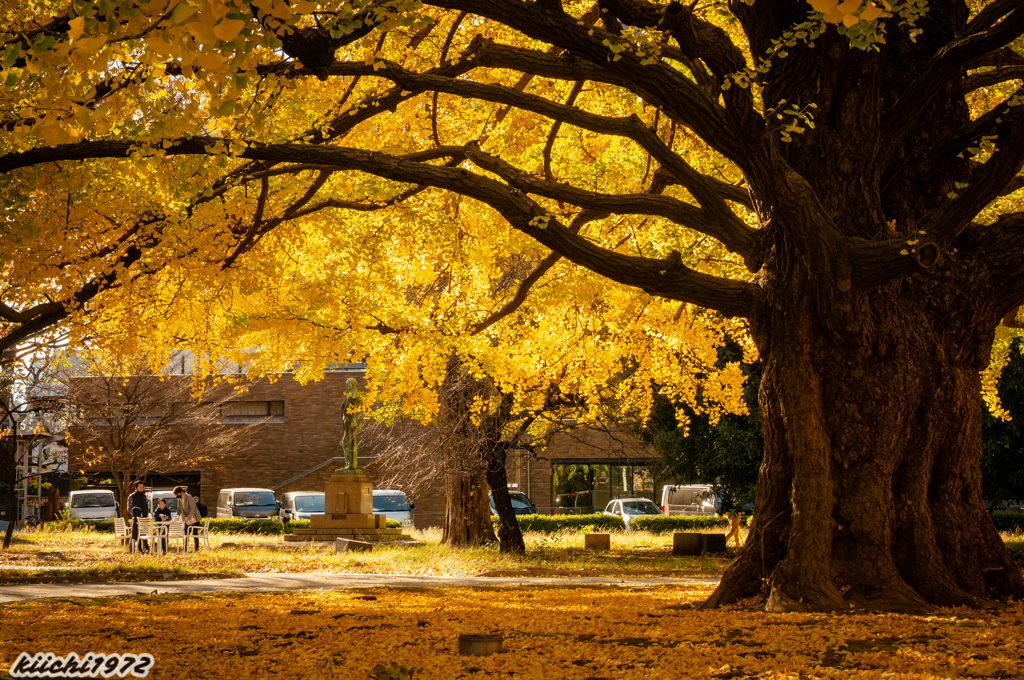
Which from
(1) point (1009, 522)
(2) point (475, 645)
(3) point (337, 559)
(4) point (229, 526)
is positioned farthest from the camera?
(4) point (229, 526)

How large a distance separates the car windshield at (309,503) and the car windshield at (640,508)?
11.4 meters

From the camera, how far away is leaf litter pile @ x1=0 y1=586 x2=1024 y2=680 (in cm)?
555

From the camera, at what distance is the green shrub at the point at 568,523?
108 feet

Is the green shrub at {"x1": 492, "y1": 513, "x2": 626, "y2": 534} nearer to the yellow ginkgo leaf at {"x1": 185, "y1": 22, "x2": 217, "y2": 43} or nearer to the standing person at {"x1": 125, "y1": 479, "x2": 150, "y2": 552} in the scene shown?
the standing person at {"x1": 125, "y1": 479, "x2": 150, "y2": 552}

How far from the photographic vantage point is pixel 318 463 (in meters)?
40.7

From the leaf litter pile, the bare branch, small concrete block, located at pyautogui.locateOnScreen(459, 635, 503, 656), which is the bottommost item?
the leaf litter pile

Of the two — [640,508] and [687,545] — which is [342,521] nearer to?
[687,545]

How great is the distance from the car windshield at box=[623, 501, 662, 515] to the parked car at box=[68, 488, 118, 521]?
20403 millimetres

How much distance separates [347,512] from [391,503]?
1072cm

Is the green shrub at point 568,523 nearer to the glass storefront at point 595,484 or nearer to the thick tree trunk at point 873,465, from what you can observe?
the glass storefront at point 595,484

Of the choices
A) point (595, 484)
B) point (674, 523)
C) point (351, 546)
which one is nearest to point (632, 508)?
point (674, 523)

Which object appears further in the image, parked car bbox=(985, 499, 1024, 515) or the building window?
the building window

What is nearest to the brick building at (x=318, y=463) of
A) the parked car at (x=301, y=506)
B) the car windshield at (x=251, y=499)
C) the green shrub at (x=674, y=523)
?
the car windshield at (x=251, y=499)

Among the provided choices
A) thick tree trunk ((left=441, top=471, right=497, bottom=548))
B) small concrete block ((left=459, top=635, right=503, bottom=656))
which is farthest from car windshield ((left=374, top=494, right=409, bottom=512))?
small concrete block ((left=459, top=635, right=503, bottom=656))
